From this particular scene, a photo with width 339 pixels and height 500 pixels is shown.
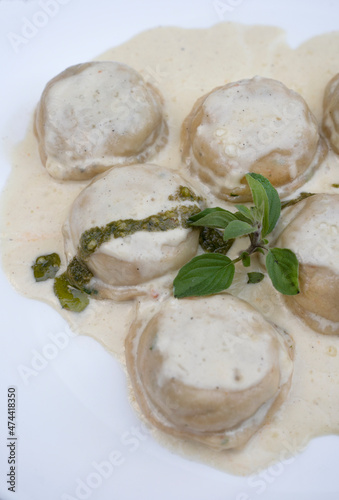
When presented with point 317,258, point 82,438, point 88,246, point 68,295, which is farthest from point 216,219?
point 82,438

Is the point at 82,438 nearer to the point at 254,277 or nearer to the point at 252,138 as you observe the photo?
the point at 254,277

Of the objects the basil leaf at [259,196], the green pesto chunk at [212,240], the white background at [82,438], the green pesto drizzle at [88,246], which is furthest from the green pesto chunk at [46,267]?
the basil leaf at [259,196]

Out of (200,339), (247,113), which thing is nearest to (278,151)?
(247,113)

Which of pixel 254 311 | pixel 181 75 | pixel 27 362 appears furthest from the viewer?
pixel 181 75

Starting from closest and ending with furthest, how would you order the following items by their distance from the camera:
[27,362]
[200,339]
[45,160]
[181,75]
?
1. [200,339]
2. [27,362]
3. [45,160]
4. [181,75]

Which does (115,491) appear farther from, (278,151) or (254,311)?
(278,151)

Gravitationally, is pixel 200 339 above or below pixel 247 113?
below

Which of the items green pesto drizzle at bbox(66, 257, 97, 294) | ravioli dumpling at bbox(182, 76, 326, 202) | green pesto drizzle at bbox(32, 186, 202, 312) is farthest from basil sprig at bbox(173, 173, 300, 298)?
green pesto drizzle at bbox(66, 257, 97, 294)
